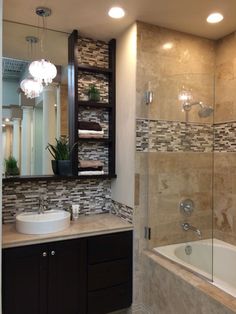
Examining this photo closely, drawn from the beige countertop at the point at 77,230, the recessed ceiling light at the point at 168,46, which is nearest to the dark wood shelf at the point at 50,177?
the beige countertop at the point at 77,230

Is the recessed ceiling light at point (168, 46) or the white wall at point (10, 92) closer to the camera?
the white wall at point (10, 92)

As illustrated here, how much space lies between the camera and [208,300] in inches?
73.7

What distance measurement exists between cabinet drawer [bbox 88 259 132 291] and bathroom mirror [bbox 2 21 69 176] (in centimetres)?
103

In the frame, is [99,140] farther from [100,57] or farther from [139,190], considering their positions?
[100,57]

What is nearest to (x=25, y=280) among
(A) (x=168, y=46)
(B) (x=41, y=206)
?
(B) (x=41, y=206)

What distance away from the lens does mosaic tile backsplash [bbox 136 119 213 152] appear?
2.63 m

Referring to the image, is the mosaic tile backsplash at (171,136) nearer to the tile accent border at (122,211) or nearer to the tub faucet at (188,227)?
Result: the tile accent border at (122,211)

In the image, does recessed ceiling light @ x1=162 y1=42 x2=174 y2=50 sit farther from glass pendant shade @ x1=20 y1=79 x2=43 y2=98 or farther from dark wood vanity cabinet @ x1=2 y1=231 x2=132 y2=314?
dark wood vanity cabinet @ x1=2 y1=231 x2=132 y2=314

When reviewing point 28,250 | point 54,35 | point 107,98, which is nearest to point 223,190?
point 107,98

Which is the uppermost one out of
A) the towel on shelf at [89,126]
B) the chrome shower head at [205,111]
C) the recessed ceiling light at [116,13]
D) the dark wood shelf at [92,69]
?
the recessed ceiling light at [116,13]

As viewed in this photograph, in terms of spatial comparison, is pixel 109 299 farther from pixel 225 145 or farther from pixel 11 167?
pixel 225 145

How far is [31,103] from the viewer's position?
2615 mm

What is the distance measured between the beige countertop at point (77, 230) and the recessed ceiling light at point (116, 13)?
6.26 ft

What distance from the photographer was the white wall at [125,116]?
8.57 ft
